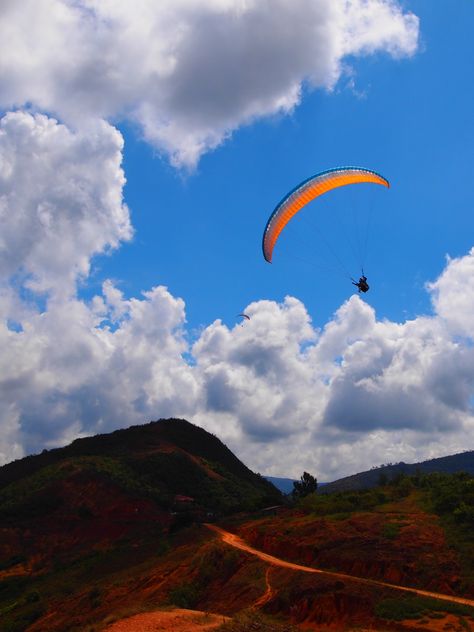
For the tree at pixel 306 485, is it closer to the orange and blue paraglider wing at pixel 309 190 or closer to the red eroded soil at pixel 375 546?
the red eroded soil at pixel 375 546

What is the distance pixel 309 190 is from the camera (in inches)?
1077

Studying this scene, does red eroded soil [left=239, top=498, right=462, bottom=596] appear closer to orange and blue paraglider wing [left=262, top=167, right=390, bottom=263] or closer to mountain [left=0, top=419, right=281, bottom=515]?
orange and blue paraglider wing [left=262, top=167, right=390, bottom=263]

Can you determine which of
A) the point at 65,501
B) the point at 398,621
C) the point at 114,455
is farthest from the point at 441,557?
the point at 114,455

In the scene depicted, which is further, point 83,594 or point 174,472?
point 174,472

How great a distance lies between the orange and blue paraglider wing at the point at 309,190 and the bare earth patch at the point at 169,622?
18.3 m

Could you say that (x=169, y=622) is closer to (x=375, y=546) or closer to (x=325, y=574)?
(x=325, y=574)

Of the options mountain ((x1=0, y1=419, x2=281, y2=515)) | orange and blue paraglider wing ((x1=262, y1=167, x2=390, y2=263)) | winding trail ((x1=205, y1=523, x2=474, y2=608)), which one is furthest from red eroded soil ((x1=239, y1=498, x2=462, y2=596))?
mountain ((x1=0, y1=419, x2=281, y2=515))

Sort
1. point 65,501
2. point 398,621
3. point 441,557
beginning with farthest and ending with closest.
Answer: point 65,501
point 441,557
point 398,621

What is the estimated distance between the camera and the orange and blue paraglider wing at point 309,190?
27.1m

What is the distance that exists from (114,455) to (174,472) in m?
10.3

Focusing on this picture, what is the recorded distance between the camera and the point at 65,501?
5303cm

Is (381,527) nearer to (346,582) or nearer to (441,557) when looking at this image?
(441,557)

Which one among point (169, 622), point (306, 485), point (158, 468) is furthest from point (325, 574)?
point (158, 468)

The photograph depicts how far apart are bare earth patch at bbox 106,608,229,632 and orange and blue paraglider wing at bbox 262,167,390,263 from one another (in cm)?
1829
